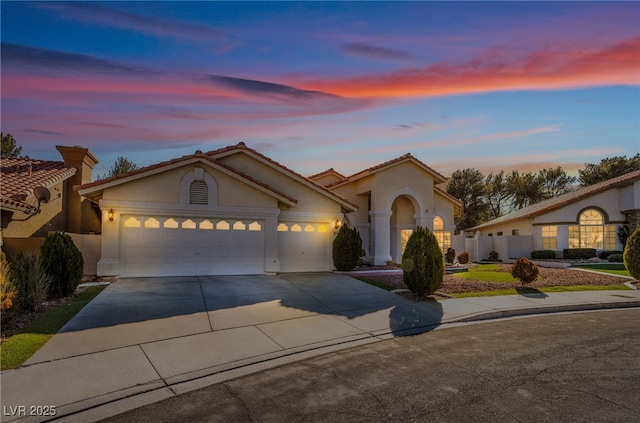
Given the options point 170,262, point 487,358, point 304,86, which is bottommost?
point 487,358

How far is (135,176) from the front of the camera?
46.1 feet

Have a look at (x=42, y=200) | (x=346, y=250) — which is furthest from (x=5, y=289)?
(x=346, y=250)

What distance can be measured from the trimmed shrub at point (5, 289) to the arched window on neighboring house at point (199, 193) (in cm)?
693

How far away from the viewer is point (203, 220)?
14961mm

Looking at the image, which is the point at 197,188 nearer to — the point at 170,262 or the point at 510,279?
the point at 170,262

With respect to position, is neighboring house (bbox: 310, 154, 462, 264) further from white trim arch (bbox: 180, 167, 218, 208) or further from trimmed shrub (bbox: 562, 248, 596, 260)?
trimmed shrub (bbox: 562, 248, 596, 260)

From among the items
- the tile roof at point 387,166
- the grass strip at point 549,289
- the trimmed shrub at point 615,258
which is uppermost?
the tile roof at point 387,166

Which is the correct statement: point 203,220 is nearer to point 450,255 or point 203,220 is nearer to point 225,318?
point 225,318

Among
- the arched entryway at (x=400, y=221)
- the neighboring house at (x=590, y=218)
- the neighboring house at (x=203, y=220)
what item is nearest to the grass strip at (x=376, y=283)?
the neighboring house at (x=203, y=220)

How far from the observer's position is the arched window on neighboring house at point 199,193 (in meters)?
14.9

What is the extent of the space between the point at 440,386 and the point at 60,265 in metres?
10.2

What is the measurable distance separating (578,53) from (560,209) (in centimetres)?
1849

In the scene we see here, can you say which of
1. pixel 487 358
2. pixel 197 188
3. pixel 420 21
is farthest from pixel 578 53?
pixel 197 188

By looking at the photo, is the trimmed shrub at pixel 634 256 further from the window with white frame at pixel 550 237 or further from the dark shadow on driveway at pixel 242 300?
the window with white frame at pixel 550 237
